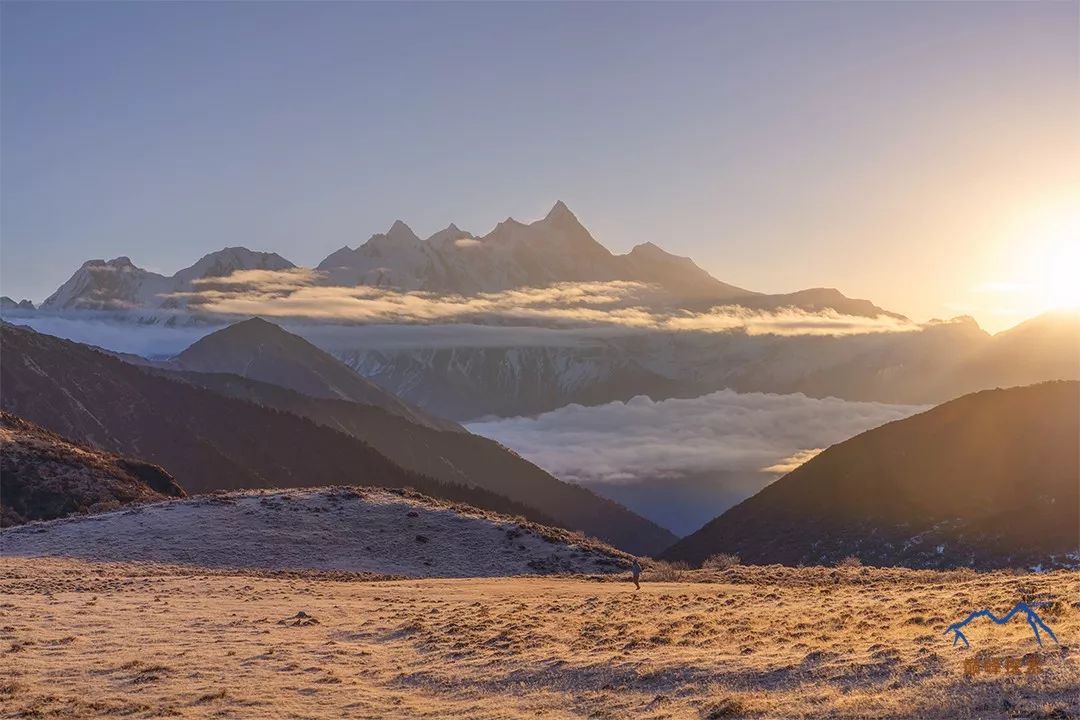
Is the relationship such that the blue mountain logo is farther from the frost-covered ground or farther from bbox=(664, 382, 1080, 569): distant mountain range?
bbox=(664, 382, 1080, 569): distant mountain range

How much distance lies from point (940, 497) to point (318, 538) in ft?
309

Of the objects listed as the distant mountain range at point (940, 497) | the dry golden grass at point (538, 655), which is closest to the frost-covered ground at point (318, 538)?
the dry golden grass at point (538, 655)

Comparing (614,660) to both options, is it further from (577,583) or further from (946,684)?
(577,583)

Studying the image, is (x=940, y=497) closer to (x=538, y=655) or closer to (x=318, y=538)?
(x=318, y=538)

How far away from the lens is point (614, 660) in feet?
92.0

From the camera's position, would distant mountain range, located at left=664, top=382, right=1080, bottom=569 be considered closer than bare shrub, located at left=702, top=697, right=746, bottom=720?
No

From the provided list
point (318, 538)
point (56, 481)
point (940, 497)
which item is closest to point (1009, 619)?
point (318, 538)

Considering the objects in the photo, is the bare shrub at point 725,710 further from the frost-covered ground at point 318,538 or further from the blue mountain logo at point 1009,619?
the frost-covered ground at point 318,538

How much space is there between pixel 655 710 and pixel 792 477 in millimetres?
157384

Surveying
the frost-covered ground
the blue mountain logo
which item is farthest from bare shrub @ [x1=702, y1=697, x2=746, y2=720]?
the frost-covered ground

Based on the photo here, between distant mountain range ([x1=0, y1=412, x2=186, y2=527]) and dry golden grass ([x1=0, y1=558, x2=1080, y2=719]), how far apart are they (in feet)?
188

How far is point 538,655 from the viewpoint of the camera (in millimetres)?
30156

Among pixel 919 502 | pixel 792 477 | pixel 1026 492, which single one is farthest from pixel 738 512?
pixel 1026 492

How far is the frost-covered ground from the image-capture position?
241ft
